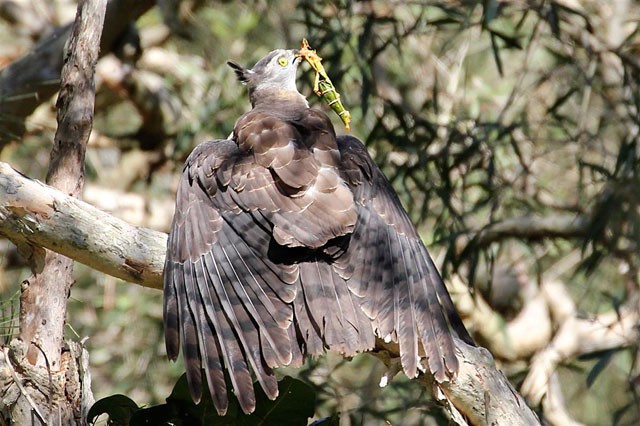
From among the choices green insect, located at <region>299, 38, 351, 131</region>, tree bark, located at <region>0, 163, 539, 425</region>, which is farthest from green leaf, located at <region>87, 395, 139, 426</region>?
green insect, located at <region>299, 38, 351, 131</region>

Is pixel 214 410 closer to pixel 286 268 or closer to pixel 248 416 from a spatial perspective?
pixel 248 416

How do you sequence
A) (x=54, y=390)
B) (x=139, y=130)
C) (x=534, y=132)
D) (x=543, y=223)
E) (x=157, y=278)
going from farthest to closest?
(x=139, y=130), (x=534, y=132), (x=543, y=223), (x=157, y=278), (x=54, y=390)

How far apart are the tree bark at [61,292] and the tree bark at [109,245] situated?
166 mm

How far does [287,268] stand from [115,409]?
71 centimetres

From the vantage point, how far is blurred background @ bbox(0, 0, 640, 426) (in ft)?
17.1

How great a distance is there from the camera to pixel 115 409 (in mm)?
2924

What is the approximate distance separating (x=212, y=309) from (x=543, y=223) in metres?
3.02

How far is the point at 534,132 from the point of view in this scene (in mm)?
6238

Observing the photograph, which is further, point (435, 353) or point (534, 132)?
point (534, 132)

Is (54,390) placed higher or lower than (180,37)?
lower

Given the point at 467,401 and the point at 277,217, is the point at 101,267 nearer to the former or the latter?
the point at 277,217

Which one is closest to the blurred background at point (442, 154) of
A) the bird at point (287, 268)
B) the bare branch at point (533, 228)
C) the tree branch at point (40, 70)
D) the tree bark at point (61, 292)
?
the bare branch at point (533, 228)

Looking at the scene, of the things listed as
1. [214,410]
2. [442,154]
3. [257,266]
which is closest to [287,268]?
[257,266]

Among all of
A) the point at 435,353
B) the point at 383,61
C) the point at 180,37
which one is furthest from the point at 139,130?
the point at 435,353
